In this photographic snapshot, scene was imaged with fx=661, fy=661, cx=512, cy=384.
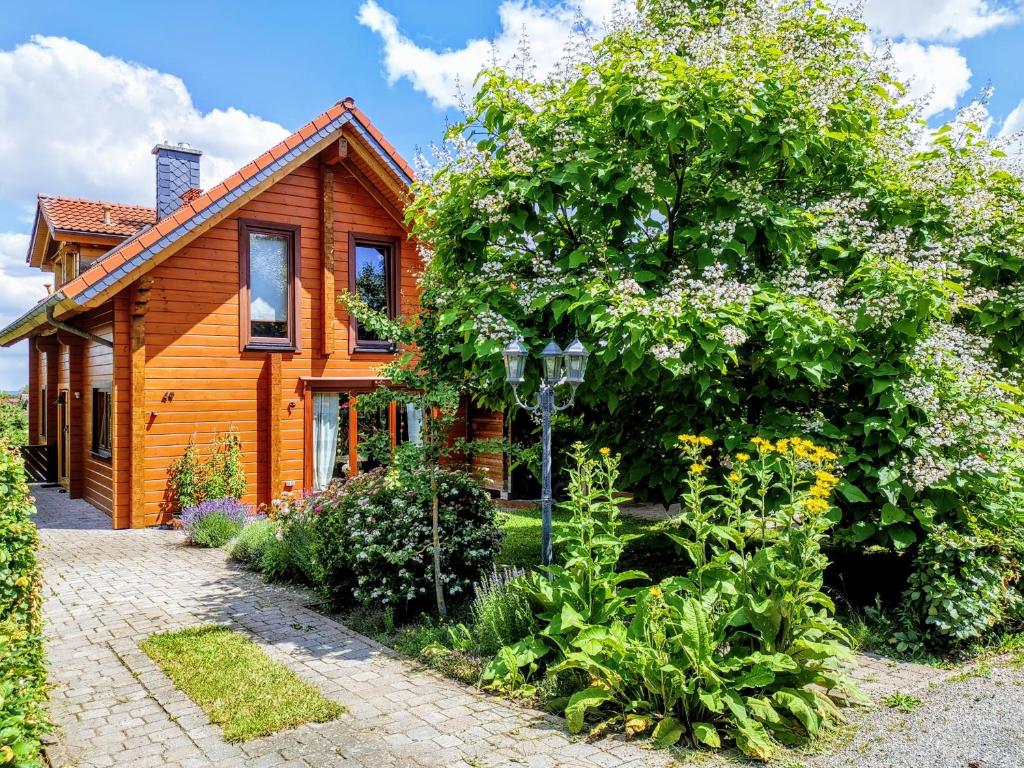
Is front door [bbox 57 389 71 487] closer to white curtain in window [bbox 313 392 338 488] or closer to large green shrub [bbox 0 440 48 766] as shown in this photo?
white curtain in window [bbox 313 392 338 488]

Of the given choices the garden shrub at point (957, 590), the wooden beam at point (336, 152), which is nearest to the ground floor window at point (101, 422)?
the wooden beam at point (336, 152)

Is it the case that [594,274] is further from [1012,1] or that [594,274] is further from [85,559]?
[85,559]

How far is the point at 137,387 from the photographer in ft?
35.2

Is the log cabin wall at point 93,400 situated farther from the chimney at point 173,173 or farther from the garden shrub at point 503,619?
the garden shrub at point 503,619

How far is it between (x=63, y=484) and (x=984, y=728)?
18.0 metres

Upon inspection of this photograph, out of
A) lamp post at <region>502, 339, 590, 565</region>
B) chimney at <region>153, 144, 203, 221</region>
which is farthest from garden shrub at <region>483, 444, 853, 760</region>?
chimney at <region>153, 144, 203, 221</region>

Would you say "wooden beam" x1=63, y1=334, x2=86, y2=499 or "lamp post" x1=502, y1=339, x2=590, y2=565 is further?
"wooden beam" x1=63, y1=334, x2=86, y2=499

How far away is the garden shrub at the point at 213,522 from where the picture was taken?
9.79 metres

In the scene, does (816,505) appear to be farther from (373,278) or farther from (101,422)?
(101,422)

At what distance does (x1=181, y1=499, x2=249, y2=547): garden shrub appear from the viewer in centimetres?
979

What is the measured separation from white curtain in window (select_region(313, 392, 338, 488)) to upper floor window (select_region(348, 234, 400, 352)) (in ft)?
3.88

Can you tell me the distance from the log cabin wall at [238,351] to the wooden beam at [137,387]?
0.30 feet

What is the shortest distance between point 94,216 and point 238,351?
5.69 metres

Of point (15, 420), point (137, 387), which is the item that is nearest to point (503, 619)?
point (137, 387)
